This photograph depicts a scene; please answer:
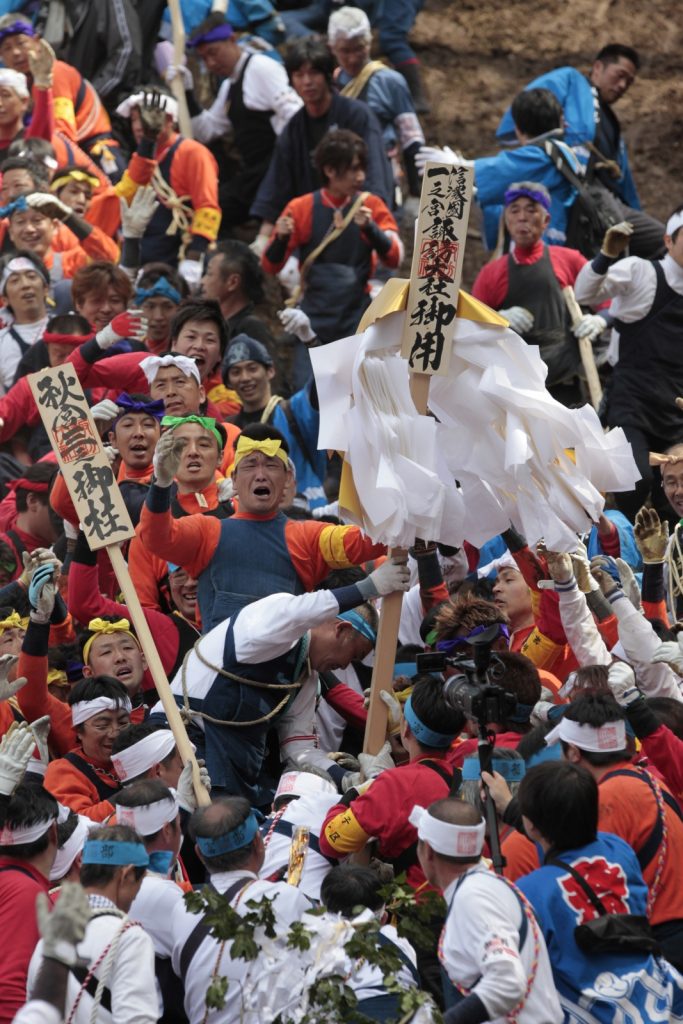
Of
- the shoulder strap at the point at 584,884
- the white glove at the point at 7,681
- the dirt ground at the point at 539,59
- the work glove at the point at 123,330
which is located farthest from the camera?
the dirt ground at the point at 539,59

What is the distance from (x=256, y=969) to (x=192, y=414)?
12.6ft

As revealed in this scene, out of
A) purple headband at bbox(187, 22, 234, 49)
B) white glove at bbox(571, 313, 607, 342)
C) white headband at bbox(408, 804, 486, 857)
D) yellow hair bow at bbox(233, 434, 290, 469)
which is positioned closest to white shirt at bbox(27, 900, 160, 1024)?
white headband at bbox(408, 804, 486, 857)

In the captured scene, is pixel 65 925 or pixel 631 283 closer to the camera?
pixel 65 925

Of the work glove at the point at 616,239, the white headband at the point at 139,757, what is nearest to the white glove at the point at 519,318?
the work glove at the point at 616,239

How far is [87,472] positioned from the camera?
7547mm

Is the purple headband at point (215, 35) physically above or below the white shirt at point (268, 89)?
above

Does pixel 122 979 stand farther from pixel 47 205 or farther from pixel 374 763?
pixel 47 205

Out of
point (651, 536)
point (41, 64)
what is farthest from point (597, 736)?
point (41, 64)

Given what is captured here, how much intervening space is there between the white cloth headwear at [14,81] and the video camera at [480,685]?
779cm

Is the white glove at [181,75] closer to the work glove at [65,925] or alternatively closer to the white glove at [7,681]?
the white glove at [7,681]

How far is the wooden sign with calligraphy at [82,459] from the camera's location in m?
7.43

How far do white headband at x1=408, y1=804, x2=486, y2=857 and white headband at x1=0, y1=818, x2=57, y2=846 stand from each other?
51.0 inches

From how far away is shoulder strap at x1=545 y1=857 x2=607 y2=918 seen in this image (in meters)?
5.48

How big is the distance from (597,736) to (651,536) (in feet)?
5.25
